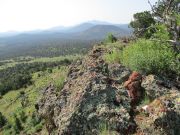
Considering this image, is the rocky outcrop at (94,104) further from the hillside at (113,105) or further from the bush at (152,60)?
the bush at (152,60)

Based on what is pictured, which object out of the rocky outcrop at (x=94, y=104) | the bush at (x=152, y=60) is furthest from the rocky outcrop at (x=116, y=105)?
the bush at (x=152, y=60)

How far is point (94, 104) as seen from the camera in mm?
14070

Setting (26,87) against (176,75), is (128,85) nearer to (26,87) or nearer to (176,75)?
(176,75)

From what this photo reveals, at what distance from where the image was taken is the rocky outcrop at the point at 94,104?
525 inches

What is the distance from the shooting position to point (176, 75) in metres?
16.6

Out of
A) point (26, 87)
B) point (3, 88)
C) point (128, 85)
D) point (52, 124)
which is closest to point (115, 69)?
point (128, 85)

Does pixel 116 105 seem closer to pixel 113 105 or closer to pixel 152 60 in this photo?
pixel 113 105

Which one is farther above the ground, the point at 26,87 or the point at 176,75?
the point at 176,75

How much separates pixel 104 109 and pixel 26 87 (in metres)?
132

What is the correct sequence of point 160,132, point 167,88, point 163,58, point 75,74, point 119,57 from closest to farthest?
point 160,132, point 167,88, point 163,58, point 75,74, point 119,57

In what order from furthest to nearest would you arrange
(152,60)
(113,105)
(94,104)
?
1. (152,60)
2. (94,104)
3. (113,105)

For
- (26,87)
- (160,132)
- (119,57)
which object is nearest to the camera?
(160,132)

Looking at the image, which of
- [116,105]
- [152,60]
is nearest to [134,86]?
[116,105]

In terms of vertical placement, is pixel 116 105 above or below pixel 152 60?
below
